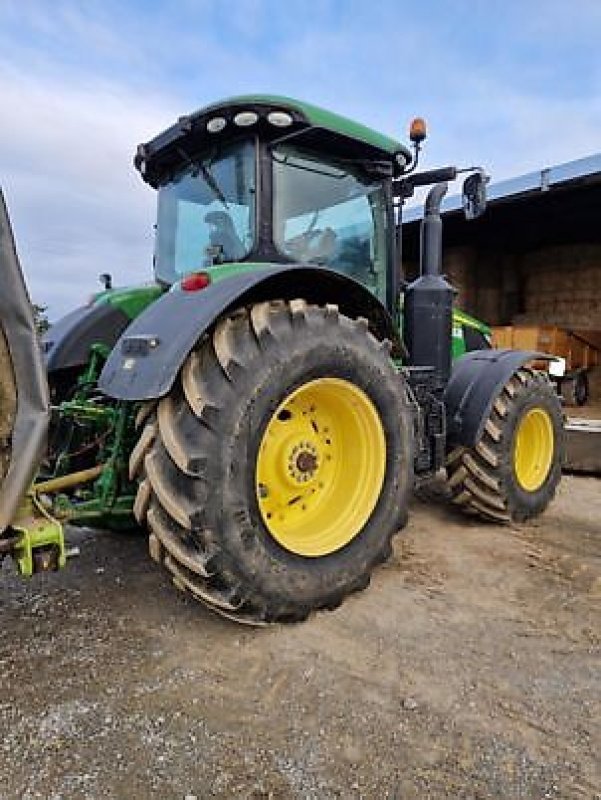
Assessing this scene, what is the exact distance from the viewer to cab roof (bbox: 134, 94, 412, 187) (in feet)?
9.01

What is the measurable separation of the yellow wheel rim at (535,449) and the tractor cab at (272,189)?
55.6 inches

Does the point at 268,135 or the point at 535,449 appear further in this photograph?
the point at 535,449

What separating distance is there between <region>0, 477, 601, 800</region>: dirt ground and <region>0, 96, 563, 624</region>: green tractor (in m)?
0.26

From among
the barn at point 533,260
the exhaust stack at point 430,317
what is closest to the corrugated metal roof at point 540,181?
the barn at point 533,260

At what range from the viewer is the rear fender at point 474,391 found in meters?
3.64

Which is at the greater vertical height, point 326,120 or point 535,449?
point 326,120

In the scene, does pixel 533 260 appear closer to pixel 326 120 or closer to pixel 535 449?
pixel 535 449

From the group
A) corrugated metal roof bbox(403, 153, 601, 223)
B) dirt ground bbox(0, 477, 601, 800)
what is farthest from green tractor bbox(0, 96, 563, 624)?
corrugated metal roof bbox(403, 153, 601, 223)

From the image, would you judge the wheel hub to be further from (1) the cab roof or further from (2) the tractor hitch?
(1) the cab roof

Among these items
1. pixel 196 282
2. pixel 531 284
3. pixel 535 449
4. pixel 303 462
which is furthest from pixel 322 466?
pixel 531 284

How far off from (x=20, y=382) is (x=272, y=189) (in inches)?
59.1

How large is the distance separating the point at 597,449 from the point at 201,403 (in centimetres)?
437

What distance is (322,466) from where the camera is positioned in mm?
2809

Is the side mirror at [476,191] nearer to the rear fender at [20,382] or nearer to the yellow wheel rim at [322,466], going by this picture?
the yellow wheel rim at [322,466]
